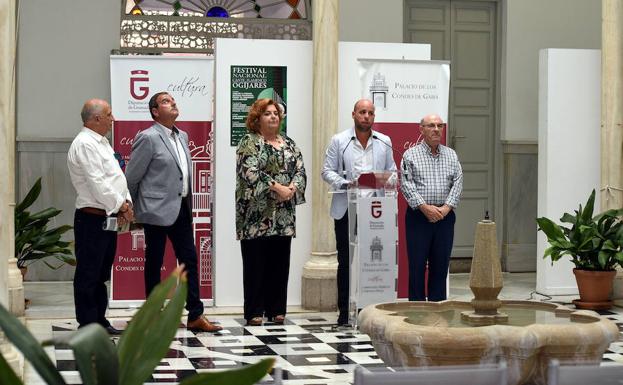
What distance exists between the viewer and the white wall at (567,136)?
407 inches

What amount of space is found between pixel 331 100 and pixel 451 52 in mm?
3631

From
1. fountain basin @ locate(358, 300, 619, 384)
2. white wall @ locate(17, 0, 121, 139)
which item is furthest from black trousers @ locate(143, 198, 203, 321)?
white wall @ locate(17, 0, 121, 139)

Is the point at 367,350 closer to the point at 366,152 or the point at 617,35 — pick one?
the point at 366,152

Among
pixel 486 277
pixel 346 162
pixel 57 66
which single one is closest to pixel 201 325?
pixel 346 162

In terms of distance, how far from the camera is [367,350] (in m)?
7.39

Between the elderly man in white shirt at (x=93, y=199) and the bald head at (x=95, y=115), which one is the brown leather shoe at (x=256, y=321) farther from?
the bald head at (x=95, y=115)

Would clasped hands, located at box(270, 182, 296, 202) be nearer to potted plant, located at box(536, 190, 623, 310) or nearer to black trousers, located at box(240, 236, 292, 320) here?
black trousers, located at box(240, 236, 292, 320)

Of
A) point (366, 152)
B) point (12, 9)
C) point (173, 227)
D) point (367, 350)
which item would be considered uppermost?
point (12, 9)

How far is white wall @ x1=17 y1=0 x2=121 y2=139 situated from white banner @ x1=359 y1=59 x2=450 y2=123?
326 centimetres

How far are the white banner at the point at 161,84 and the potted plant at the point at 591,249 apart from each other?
314 centimetres

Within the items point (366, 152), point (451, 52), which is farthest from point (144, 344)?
point (451, 52)

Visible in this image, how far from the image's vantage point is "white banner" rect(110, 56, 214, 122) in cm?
907

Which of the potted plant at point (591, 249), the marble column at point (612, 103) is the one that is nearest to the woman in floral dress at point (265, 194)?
the potted plant at point (591, 249)

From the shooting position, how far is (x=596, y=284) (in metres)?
9.59
